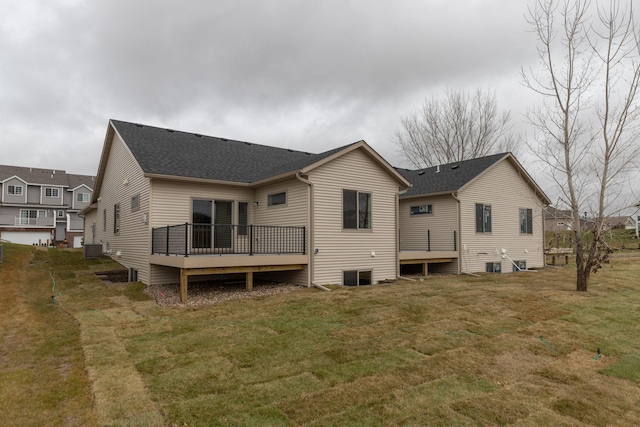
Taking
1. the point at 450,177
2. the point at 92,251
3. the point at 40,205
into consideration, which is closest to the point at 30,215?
the point at 40,205

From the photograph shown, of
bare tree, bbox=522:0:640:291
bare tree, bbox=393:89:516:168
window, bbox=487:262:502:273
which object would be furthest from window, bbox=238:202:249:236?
bare tree, bbox=393:89:516:168

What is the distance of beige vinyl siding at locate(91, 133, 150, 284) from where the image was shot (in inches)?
447

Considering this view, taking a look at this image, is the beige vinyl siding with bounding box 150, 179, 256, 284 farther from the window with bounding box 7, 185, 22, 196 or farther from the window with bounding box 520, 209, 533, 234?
the window with bounding box 7, 185, 22, 196

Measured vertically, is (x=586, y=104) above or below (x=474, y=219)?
above

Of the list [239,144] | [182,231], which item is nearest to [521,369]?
[182,231]

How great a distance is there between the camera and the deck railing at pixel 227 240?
34.2ft

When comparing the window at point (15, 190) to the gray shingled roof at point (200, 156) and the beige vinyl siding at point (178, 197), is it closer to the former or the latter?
the gray shingled roof at point (200, 156)

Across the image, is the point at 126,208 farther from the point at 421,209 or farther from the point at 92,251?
the point at 421,209

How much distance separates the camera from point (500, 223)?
54.9ft

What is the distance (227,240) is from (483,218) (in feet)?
36.1

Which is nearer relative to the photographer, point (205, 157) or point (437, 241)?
point (205, 157)

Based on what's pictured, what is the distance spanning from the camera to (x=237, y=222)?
12.6 m

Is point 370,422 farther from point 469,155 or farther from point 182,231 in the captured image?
point 469,155

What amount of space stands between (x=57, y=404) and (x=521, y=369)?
17.5 feet
